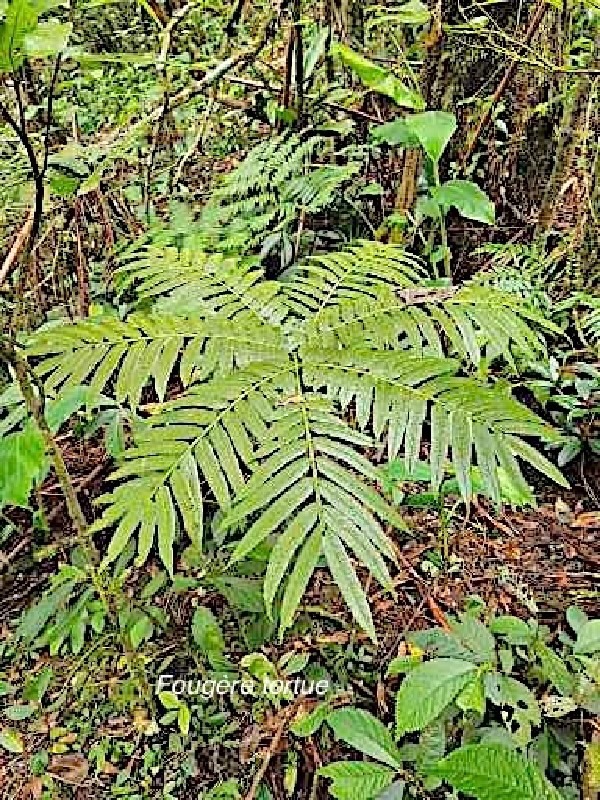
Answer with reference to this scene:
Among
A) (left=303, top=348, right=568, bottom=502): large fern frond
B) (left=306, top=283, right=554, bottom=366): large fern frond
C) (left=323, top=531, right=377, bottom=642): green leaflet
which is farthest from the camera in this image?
(left=306, top=283, right=554, bottom=366): large fern frond

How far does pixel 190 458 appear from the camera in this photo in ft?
3.99

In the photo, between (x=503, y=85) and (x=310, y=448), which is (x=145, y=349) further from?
(x=503, y=85)

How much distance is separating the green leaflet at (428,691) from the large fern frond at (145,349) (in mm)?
604

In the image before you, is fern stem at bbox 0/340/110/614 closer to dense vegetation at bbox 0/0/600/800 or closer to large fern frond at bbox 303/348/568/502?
dense vegetation at bbox 0/0/600/800

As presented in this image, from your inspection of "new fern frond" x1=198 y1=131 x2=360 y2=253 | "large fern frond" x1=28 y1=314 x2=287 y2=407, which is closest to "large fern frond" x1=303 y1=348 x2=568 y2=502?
"large fern frond" x1=28 y1=314 x2=287 y2=407

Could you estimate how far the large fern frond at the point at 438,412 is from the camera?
1221 mm

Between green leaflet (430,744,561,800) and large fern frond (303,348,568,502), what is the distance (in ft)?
1.19

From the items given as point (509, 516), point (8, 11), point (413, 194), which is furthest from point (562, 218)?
point (8, 11)

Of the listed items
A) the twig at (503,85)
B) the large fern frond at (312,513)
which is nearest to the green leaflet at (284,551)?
the large fern frond at (312,513)

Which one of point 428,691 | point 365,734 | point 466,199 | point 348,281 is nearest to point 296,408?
point 348,281

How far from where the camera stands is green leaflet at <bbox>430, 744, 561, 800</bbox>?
1.17m

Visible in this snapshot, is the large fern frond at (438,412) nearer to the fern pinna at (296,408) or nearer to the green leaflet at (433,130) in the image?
the fern pinna at (296,408)

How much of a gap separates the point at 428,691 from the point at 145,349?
0.74 meters

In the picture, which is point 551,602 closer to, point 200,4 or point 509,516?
point 509,516
